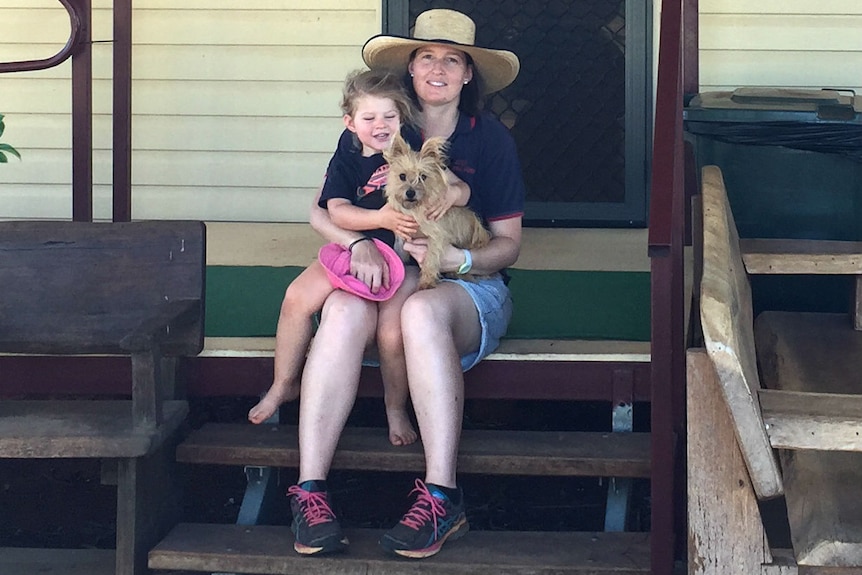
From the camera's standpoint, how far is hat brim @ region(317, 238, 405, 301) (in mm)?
2693

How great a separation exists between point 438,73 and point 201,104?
7.87ft

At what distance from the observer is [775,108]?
345 cm

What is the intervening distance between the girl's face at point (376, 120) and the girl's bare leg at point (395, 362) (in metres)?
0.35

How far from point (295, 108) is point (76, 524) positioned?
7.41 ft

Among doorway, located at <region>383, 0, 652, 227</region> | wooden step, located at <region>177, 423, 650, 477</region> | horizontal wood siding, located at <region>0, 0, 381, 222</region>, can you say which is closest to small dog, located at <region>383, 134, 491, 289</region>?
wooden step, located at <region>177, 423, 650, 477</region>

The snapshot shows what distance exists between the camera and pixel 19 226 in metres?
2.93

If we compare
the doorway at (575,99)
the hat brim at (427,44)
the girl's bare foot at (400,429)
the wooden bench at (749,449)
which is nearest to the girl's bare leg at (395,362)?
the girl's bare foot at (400,429)

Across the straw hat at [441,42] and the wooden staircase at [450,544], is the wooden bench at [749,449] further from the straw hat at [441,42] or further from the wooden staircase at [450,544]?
the straw hat at [441,42]

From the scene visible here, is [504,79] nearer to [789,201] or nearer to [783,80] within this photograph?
[789,201]

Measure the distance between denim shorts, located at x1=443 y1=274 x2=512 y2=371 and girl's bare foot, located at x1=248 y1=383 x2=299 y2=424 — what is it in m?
0.46

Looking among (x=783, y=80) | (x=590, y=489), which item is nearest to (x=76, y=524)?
(x=590, y=489)

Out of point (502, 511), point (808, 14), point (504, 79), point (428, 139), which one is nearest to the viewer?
point (428, 139)

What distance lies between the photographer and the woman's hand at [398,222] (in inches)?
110

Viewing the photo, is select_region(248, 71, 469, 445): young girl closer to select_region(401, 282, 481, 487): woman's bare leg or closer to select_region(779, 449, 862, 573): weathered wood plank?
select_region(401, 282, 481, 487): woman's bare leg
